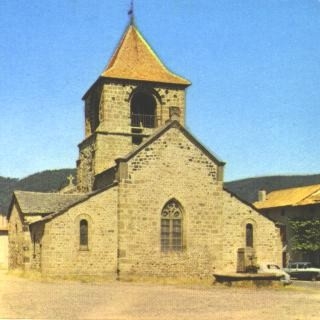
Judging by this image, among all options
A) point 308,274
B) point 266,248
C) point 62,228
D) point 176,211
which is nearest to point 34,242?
point 62,228

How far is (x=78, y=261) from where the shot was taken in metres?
29.9

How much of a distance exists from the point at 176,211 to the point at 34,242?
8.02m

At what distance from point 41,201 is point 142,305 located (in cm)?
1905

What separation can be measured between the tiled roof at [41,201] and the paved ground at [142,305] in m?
11.6

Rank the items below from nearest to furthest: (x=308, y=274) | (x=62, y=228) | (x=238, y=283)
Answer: (x=238, y=283)
(x=62, y=228)
(x=308, y=274)

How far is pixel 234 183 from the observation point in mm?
110250

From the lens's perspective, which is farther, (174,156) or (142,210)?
(174,156)

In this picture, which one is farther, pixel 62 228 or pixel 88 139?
pixel 88 139

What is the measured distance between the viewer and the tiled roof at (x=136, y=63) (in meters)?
37.3

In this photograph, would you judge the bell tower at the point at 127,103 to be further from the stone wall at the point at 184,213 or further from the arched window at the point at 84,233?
the arched window at the point at 84,233

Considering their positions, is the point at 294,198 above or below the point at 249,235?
above

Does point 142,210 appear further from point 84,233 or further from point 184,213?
point 84,233

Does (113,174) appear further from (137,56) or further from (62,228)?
(137,56)

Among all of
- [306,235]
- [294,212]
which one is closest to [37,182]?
[294,212]
